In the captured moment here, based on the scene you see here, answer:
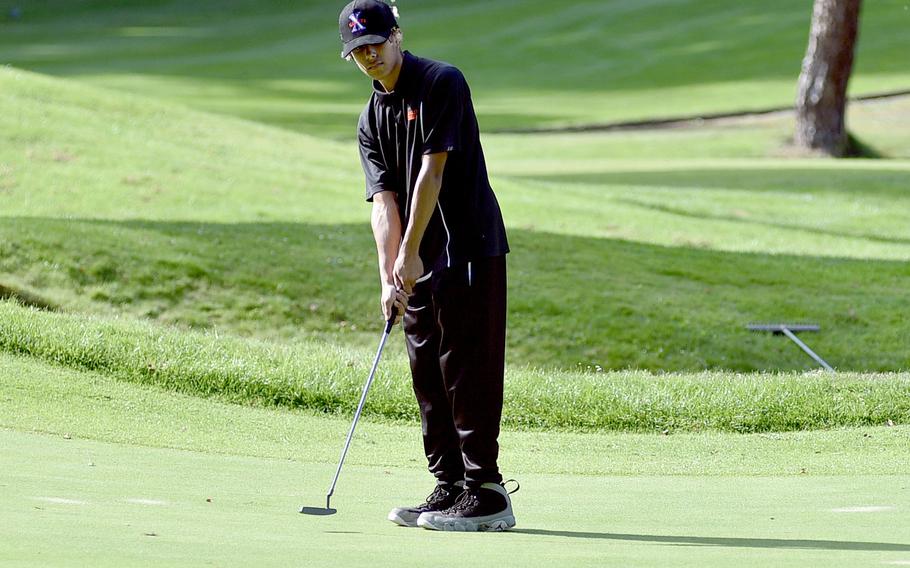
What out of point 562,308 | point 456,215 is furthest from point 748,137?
point 456,215

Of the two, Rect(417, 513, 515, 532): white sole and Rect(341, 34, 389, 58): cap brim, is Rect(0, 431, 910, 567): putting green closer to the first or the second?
Rect(417, 513, 515, 532): white sole

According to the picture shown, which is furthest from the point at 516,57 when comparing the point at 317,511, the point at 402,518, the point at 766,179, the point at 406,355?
the point at 317,511

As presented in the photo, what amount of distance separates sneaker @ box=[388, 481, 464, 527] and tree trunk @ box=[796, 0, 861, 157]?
22320mm

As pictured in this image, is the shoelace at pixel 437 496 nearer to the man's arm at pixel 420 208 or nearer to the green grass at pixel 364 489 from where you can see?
the green grass at pixel 364 489

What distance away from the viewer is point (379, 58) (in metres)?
5.49

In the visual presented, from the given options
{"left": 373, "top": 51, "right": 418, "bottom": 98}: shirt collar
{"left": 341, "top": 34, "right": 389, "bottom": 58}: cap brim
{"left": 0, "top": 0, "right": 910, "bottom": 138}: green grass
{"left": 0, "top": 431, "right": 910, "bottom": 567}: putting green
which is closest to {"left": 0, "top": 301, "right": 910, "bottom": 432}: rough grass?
{"left": 0, "top": 431, "right": 910, "bottom": 567}: putting green

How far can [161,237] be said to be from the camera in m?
15.4

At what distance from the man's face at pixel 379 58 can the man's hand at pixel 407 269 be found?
696mm

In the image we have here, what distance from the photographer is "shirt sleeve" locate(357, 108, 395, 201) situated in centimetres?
571

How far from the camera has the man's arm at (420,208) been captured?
17.9ft

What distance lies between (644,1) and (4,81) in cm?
3692

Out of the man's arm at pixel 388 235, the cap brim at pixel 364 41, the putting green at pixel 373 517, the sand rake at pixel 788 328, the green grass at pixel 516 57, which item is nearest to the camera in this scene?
the putting green at pixel 373 517

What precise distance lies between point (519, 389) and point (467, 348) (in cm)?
391

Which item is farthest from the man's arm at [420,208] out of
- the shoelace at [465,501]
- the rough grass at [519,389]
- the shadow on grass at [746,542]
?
the rough grass at [519,389]
